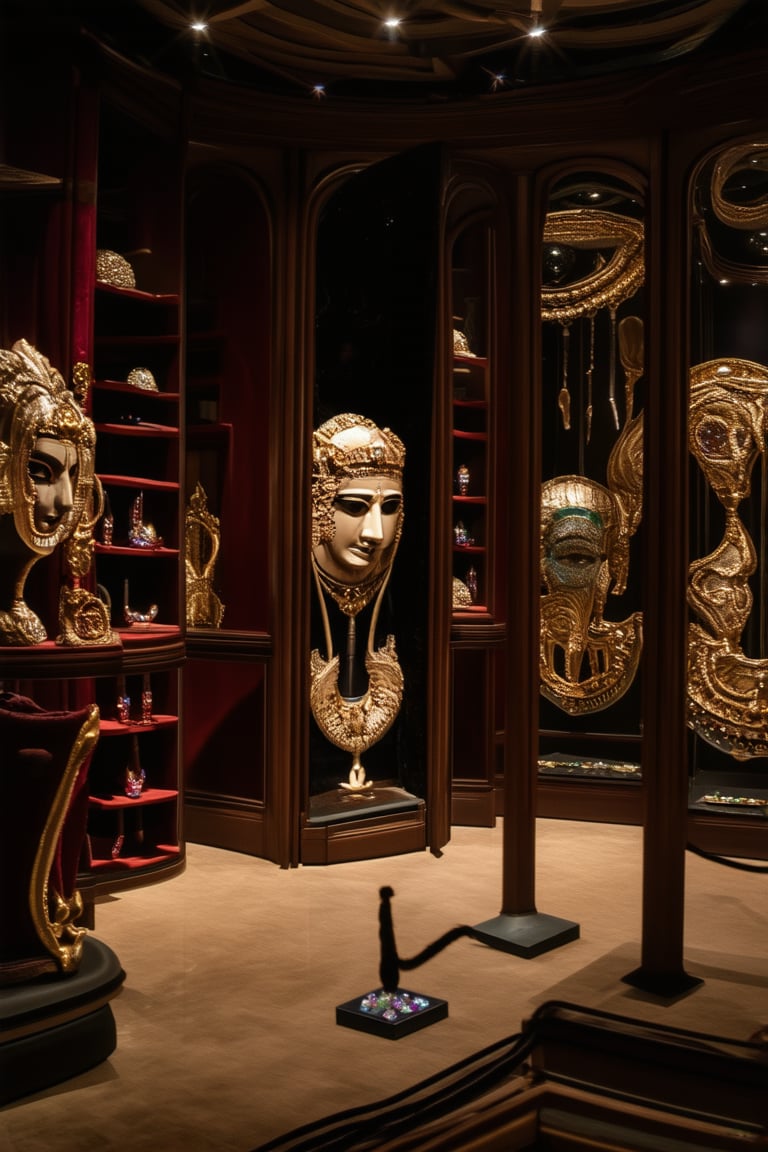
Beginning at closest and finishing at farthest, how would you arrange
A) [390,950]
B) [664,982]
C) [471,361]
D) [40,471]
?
[390,950] → [664,982] → [40,471] → [471,361]

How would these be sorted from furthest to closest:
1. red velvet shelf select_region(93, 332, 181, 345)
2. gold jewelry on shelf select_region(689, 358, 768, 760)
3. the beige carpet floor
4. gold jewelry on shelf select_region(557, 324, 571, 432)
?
1. gold jewelry on shelf select_region(557, 324, 571, 432)
2. gold jewelry on shelf select_region(689, 358, 768, 760)
3. red velvet shelf select_region(93, 332, 181, 345)
4. the beige carpet floor

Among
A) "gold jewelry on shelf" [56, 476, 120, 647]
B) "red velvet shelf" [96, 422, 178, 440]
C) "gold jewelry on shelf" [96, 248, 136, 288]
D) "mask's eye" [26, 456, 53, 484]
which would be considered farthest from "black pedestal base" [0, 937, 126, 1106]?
"gold jewelry on shelf" [96, 248, 136, 288]

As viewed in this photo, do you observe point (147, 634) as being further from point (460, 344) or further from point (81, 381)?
point (460, 344)

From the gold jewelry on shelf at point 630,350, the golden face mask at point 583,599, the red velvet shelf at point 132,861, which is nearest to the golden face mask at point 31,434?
the red velvet shelf at point 132,861

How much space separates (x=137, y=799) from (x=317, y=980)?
136 centimetres

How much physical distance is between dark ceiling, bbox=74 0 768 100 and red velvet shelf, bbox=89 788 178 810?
2735mm

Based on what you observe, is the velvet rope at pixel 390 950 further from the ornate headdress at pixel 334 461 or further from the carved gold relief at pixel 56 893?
the ornate headdress at pixel 334 461

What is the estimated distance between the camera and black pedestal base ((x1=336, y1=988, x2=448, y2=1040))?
3.22 meters

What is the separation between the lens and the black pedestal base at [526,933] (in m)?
3.91

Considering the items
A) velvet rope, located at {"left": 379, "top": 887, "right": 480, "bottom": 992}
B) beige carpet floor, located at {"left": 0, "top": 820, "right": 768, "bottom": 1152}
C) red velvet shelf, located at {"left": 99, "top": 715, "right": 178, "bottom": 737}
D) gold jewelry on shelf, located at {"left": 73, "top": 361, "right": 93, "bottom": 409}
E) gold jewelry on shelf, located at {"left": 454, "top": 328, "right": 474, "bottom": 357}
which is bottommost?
beige carpet floor, located at {"left": 0, "top": 820, "right": 768, "bottom": 1152}

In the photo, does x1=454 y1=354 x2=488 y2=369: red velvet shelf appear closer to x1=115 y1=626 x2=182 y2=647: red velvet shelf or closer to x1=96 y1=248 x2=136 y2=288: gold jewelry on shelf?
x1=96 y1=248 x2=136 y2=288: gold jewelry on shelf

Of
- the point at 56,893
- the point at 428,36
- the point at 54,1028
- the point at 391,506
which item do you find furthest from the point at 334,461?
the point at 54,1028

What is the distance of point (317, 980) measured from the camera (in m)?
3.68

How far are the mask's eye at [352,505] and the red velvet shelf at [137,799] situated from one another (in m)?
1.39
